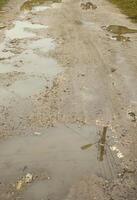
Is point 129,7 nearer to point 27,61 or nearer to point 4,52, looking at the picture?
point 4,52

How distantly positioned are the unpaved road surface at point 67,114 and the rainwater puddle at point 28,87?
2 cm

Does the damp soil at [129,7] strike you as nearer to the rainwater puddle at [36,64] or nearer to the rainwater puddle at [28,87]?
the rainwater puddle at [36,64]

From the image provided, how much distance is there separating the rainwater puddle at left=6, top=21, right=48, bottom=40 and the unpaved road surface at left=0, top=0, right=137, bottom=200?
0.04 m

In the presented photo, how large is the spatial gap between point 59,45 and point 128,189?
708cm

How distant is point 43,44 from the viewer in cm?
1161

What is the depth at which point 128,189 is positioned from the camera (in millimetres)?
5242

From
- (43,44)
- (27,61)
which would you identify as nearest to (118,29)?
(43,44)

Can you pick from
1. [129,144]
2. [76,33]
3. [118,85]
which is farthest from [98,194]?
[76,33]

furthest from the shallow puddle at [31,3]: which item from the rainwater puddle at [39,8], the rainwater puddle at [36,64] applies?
the rainwater puddle at [36,64]

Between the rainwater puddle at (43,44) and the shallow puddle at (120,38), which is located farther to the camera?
the shallow puddle at (120,38)

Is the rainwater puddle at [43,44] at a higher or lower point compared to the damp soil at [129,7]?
lower

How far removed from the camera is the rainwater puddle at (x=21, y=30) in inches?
487

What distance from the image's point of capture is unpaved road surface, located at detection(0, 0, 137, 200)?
5414 millimetres

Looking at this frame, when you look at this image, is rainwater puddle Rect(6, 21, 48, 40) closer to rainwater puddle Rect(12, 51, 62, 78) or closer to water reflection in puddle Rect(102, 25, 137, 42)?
rainwater puddle Rect(12, 51, 62, 78)
